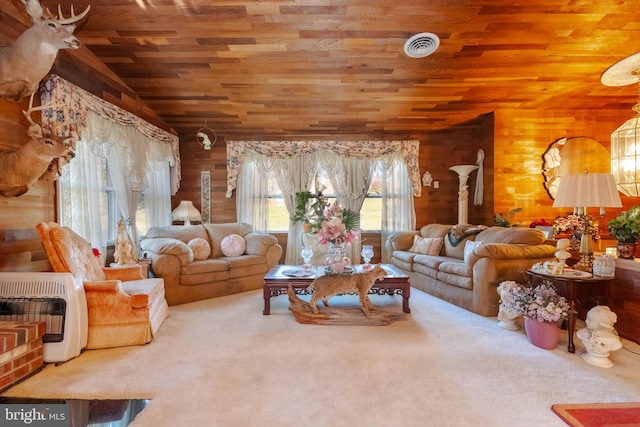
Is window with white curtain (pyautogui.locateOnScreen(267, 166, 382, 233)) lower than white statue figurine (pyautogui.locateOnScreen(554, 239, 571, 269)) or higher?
higher

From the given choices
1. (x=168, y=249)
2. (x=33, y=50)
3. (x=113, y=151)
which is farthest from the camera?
(x=113, y=151)

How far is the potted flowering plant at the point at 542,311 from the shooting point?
92.7 inches

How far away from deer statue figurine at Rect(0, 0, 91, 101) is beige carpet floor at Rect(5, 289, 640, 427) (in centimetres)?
213

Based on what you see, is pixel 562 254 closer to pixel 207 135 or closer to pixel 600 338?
pixel 600 338

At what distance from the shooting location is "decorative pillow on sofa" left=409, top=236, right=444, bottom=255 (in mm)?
4406

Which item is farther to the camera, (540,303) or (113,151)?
(113,151)

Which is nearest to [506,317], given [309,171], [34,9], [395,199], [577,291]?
[577,291]

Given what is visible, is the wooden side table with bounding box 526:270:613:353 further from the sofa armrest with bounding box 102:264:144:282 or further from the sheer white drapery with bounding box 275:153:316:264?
the sofa armrest with bounding box 102:264:144:282

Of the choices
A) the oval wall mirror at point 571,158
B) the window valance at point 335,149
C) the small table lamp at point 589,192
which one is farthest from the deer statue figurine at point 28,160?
the oval wall mirror at point 571,158

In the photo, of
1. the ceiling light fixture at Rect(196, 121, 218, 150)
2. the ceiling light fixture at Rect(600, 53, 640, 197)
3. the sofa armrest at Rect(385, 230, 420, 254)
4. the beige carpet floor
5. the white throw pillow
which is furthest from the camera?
the ceiling light fixture at Rect(196, 121, 218, 150)

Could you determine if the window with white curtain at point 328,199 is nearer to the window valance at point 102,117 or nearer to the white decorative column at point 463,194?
the white decorative column at point 463,194

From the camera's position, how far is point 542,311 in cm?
238

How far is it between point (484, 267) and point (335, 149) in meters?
3.18

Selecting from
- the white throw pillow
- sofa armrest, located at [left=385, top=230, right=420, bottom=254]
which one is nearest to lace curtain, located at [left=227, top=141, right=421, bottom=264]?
sofa armrest, located at [left=385, top=230, right=420, bottom=254]
